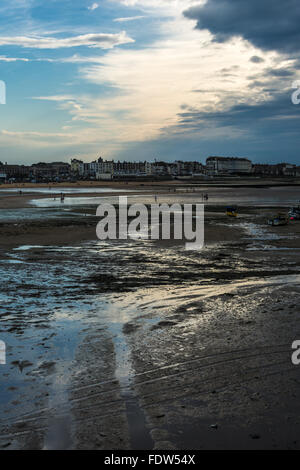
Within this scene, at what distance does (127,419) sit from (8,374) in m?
2.31

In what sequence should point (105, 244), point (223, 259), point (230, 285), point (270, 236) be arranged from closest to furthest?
point (230, 285) < point (223, 259) < point (105, 244) < point (270, 236)

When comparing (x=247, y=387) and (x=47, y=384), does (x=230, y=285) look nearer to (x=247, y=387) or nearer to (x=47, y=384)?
(x=247, y=387)

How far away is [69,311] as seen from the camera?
33.0ft

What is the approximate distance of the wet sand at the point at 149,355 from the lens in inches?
199

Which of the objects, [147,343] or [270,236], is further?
[270,236]

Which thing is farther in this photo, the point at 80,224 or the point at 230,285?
the point at 80,224

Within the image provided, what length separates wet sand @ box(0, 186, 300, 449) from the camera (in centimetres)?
507

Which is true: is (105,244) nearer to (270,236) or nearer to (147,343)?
(270,236)

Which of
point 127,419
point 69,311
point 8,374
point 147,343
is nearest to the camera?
point 127,419

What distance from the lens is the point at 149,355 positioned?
7309mm

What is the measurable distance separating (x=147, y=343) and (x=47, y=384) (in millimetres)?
2214
